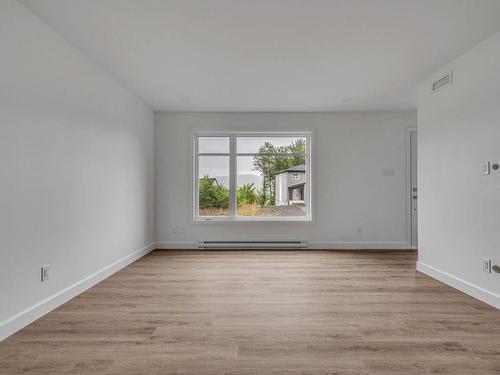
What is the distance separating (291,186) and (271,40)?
10.5 feet

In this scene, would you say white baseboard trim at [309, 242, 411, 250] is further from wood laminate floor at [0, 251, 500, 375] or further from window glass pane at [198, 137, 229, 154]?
window glass pane at [198, 137, 229, 154]

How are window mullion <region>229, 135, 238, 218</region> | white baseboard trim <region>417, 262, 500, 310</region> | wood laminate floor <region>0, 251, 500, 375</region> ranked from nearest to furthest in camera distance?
wood laminate floor <region>0, 251, 500, 375</region>
white baseboard trim <region>417, 262, 500, 310</region>
window mullion <region>229, 135, 238, 218</region>

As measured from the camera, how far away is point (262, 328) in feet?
7.84

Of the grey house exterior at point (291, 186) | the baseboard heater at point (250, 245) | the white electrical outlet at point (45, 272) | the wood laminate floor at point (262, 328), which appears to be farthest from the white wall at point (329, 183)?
the white electrical outlet at point (45, 272)

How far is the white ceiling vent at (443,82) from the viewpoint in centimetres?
350

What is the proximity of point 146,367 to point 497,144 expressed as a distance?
343cm

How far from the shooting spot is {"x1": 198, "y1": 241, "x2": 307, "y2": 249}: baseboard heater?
217 inches

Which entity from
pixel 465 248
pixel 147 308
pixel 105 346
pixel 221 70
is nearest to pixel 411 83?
pixel 465 248

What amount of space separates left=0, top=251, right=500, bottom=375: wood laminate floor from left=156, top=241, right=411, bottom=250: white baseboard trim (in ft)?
5.52

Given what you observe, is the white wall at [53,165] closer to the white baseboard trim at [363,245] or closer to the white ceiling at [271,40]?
the white ceiling at [271,40]

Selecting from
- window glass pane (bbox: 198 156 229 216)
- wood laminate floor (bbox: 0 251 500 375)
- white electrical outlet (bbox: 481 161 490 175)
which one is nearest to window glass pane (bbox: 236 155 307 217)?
window glass pane (bbox: 198 156 229 216)

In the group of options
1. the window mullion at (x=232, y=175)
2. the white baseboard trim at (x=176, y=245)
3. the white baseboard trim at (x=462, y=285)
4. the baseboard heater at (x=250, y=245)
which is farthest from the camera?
the window mullion at (x=232, y=175)

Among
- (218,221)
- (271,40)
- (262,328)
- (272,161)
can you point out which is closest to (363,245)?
(272,161)

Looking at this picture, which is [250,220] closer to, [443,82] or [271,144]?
[271,144]
